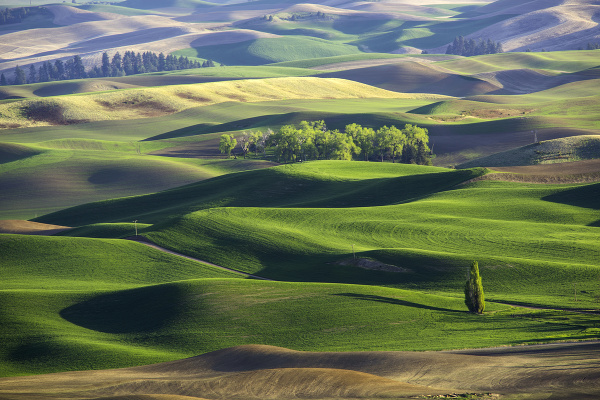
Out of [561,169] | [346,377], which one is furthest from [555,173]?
[346,377]

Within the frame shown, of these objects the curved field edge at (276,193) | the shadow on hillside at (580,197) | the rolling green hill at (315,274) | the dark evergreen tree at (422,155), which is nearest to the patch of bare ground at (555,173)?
the rolling green hill at (315,274)

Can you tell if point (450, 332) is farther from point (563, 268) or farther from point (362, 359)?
point (563, 268)

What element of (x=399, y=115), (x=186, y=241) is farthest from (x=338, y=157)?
(x=186, y=241)

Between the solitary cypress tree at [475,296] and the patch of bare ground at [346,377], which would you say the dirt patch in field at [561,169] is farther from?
the patch of bare ground at [346,377]

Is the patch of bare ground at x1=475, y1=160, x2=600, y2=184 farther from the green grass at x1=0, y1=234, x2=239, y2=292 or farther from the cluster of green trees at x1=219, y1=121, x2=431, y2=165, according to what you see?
the green grass at x1=0, y1=234, x2=239, y2=292

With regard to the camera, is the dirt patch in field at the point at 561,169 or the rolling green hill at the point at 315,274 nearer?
the rolling green hill at the point at 315,274

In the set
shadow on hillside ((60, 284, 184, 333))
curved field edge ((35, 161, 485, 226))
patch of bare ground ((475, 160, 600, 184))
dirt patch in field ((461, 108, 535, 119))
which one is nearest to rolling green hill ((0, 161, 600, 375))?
shadow on hillside ((60, 284, 184, 333))
